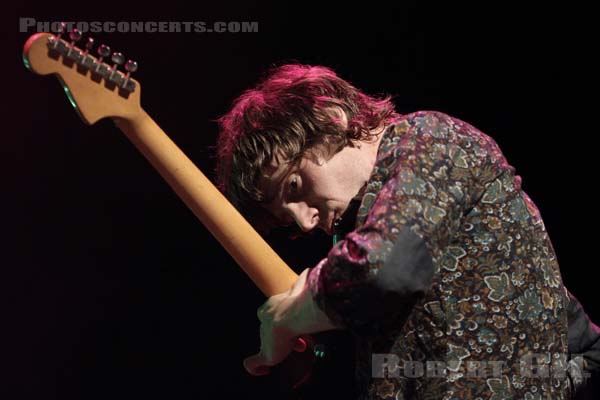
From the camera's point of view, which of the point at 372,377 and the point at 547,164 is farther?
the point at 547,164

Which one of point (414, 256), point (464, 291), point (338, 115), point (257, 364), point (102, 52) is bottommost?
point (257, 364)

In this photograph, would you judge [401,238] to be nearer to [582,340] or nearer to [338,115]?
[338,115]

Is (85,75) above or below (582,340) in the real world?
above

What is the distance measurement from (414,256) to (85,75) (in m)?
0.76

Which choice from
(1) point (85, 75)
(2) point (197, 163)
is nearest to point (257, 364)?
(1) point (85, 75)

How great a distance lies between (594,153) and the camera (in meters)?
2.46

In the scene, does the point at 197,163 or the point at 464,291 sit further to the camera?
the point at 197,163

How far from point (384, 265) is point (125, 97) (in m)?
0.71

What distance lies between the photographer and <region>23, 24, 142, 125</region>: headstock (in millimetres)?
1281

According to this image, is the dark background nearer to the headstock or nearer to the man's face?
the headstock

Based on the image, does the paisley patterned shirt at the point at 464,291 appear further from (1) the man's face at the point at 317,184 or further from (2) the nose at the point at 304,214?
(2) the nose at the point at 304,214

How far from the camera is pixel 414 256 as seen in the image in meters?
0.98

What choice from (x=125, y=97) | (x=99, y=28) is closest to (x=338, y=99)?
(x=125, y=97)

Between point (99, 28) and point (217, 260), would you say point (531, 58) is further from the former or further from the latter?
point (99, 28)
